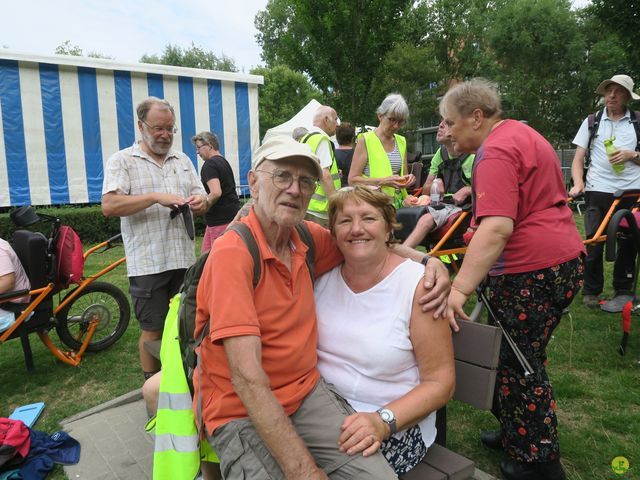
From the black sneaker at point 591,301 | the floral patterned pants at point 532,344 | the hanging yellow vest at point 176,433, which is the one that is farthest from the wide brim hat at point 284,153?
the black sneaker at point 591,301

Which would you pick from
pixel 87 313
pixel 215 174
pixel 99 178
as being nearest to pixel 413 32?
pixel 99 178

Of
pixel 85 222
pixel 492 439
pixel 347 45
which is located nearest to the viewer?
pixel 492 439

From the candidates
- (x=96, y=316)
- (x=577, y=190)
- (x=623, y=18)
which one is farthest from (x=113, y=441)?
(x=623, y=18)

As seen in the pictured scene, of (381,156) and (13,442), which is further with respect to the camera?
(381,156)

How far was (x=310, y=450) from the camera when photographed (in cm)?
184

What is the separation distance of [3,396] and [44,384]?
29 centimetres

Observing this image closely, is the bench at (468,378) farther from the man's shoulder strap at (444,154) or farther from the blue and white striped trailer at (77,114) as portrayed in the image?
the blue and white striped trailer at (77,114)

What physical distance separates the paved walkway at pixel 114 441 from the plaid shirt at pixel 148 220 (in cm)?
103

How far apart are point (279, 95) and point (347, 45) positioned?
1120 inches

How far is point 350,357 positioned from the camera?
6.57 ft

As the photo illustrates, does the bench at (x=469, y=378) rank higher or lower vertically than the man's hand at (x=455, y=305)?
lower

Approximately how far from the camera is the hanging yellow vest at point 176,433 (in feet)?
6.15

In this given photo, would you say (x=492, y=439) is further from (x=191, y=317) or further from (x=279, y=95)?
(x=279, y=95)

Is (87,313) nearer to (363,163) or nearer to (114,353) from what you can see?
(114,353)
